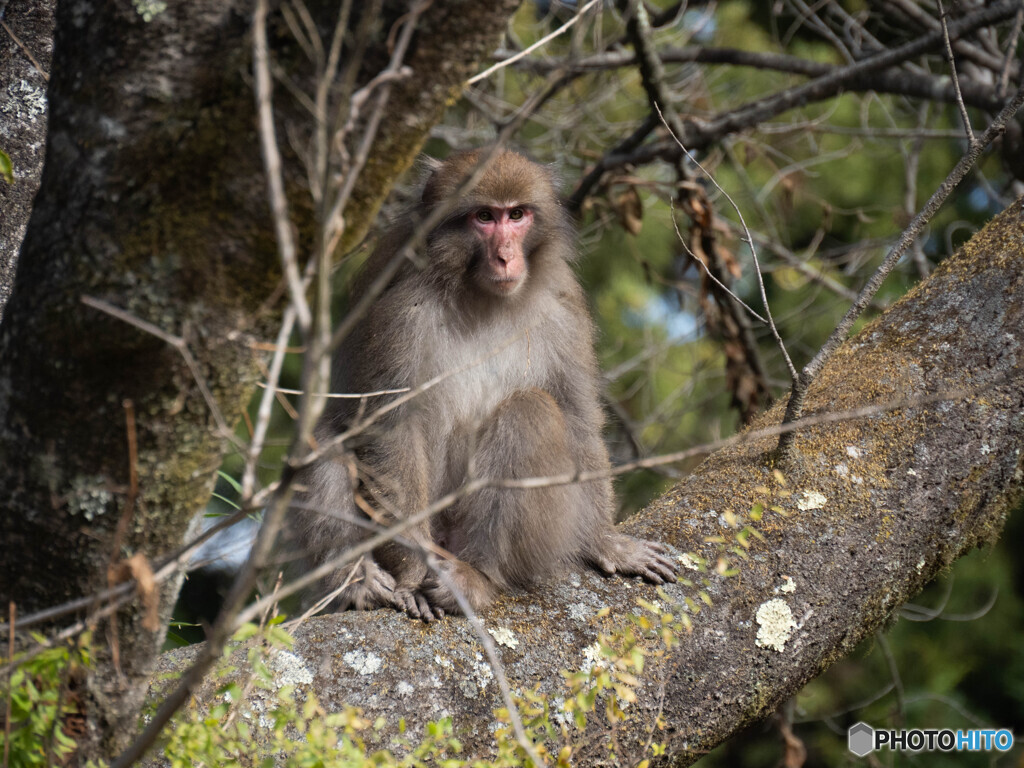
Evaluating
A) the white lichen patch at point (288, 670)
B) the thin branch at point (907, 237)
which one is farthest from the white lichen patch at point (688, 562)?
the white lichen patch at point (288, 670)

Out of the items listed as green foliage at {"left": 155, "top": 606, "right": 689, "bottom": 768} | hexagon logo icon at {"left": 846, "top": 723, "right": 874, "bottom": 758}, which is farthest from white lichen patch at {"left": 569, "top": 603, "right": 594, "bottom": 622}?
hexagon logo icon at {"left": 846, "top": 723, "right": 874, "bottom": 758}

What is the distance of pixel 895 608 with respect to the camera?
3.52 metres

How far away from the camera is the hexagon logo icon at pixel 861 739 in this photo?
5777 mm

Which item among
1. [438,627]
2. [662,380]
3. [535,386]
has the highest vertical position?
[535,386]

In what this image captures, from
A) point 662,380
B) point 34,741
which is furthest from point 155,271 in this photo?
point 662,380

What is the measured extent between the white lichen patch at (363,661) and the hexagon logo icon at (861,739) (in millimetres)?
3982

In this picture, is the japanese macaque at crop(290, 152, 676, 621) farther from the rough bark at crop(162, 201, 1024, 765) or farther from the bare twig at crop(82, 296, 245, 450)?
the bare twig at crop(82, 296, 245, 450)

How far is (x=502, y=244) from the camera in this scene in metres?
4.11

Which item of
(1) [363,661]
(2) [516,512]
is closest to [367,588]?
(2) [516,512]

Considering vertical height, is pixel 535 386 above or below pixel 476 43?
below

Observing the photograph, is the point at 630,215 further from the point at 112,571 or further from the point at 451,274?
the point at 112,571

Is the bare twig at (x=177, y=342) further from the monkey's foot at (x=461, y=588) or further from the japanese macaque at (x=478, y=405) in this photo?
the japanese macaque at (x=478, y=405)

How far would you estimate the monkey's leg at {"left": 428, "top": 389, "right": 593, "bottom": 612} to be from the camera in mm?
3732

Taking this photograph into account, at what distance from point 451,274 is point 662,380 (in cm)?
423
